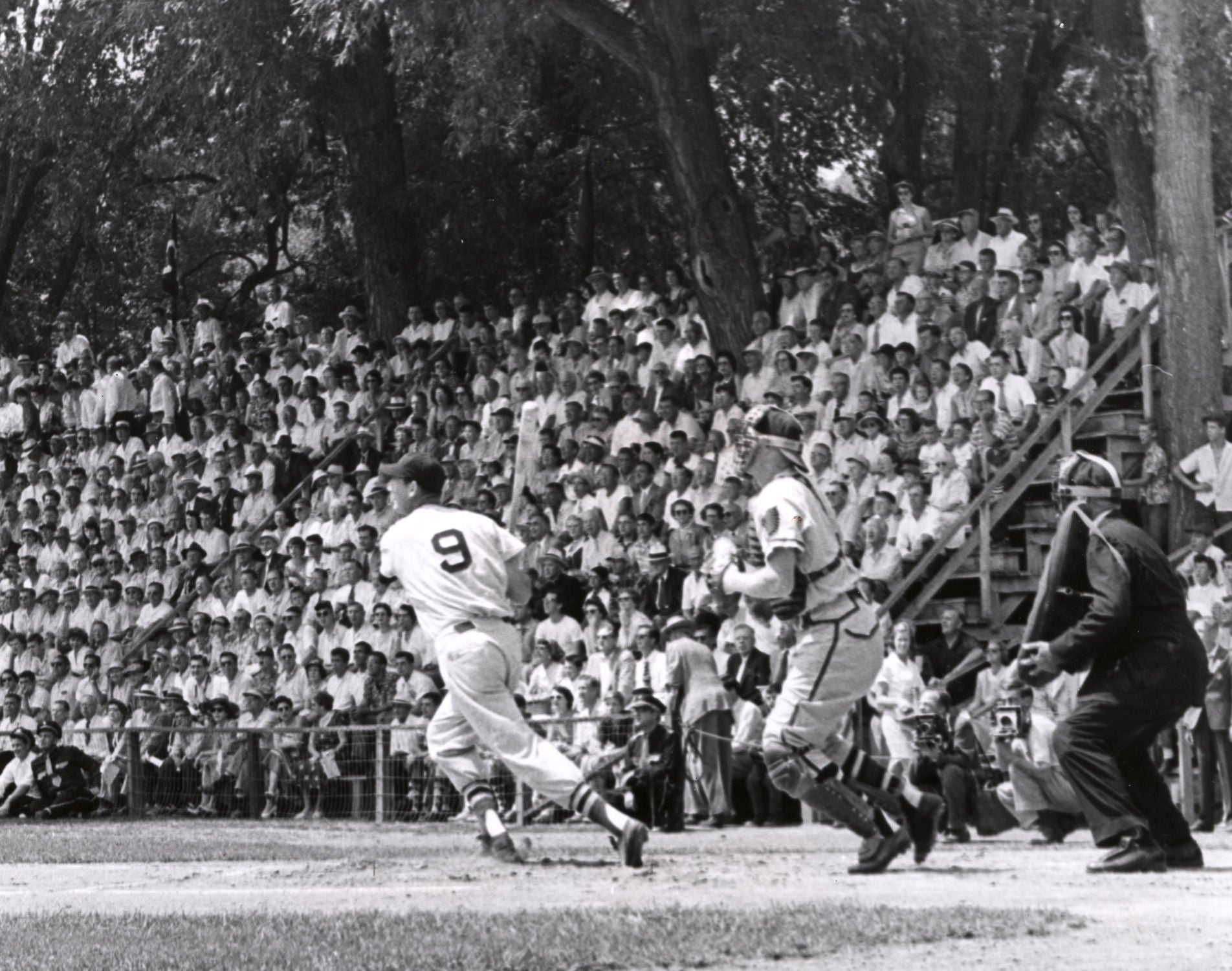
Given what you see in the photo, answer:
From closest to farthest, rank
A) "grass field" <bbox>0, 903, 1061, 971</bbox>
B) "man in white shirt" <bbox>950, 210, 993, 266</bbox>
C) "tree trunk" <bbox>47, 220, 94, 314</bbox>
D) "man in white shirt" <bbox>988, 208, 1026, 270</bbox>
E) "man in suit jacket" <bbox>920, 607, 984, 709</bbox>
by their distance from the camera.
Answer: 1. "grass field" <bbox>0, 903, 1061, 971</bbox>
2. "man in suit jacket" <bbox>920, 607, 984, 709</bbox>
3. "man in white shirt" <bbox>988, 208, 1026, 270</bbox>
4. "man in white shirt" <bbox>950, 210, 993, 266</bbox>
5. "tree trunk" <bbox>47, 220, 94, 314</bbox>

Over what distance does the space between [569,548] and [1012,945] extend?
1537 cm

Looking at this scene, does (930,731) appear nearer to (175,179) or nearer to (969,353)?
(969,353)

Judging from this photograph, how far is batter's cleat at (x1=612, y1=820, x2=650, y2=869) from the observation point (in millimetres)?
10227

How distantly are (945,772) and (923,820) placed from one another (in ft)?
11.6

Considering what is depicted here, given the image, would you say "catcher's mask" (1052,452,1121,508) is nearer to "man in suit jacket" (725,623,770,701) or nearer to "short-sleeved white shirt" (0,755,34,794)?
"man in suit jacket" (725,623,770,701)

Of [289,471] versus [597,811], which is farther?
[289,471]

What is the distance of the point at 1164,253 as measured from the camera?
20641 mm

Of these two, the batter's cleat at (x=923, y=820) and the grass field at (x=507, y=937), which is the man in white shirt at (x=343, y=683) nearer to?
the batter's cleat at (x=923, y=820)

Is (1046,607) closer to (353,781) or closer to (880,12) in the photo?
(353,781)

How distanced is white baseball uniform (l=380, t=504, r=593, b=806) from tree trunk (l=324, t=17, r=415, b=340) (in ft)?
67.6

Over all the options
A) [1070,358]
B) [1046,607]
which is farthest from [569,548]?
[1046,607]

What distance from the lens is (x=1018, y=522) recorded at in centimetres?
1995

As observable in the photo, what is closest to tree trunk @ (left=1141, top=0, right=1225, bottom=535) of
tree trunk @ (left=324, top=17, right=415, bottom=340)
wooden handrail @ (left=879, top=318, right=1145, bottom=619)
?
wooden handrail @ (left=879, top=318, right=1145, bottom=619)

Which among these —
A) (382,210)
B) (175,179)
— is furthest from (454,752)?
(175,179)
